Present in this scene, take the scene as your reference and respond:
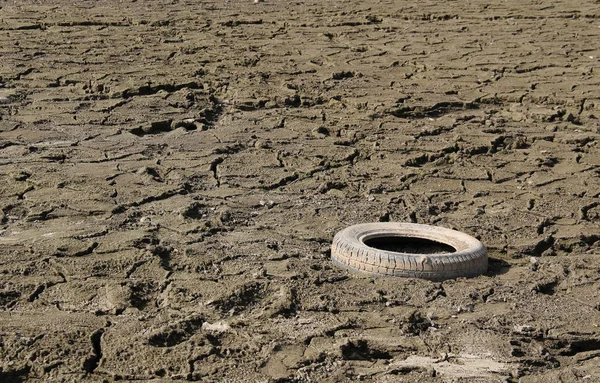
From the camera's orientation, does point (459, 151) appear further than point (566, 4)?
No

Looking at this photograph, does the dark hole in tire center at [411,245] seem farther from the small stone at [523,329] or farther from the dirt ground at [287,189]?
the small stone at [523,329]

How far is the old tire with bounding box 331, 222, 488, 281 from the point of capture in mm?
5113

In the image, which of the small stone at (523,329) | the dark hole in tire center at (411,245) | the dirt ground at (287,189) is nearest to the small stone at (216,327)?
the dirt ground at (287,189)

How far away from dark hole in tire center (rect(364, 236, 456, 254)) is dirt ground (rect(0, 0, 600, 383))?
31 centimetres

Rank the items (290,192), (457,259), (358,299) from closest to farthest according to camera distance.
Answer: (358,299) < (457,259) < (290,192)

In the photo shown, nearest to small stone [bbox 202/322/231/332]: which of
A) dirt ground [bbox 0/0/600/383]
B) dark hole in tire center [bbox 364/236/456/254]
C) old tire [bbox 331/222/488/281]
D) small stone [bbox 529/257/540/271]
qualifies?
dirt ground [bbox 0/0/600/383]

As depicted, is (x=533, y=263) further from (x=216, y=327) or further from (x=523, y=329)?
(x=216, y=327)

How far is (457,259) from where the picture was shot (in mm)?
5199

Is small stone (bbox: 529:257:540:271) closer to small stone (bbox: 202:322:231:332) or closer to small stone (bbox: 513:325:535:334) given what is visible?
small stone (bbox: 513:325:535:334)

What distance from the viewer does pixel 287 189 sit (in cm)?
676

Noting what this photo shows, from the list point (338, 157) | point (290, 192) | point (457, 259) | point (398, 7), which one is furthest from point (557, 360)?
point (398, 7)

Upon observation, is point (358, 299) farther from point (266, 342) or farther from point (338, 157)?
point (338, 157)

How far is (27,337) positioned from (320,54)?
23.0ft

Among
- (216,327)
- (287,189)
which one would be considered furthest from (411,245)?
(216,327)
